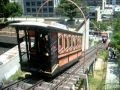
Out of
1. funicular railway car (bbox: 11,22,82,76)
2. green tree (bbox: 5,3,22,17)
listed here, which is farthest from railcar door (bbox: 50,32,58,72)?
green tree (bbox: 5,3,22,17)

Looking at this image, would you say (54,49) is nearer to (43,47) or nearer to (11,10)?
(43,47)

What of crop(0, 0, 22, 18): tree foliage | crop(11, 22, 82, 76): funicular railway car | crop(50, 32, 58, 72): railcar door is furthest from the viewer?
crop(0, 0, 22, 18): tree foliage

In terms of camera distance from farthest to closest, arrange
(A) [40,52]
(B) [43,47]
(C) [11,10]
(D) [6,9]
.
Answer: (C) [11,10] < (D) [6,9] < (A) [40,52] < (B) [43,47]

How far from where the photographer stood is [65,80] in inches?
650

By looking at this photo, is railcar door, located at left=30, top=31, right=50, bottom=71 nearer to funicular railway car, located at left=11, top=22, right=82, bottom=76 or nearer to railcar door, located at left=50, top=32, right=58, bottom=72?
funicular railway car, located at left=11, top=22, right=82, bottom=76

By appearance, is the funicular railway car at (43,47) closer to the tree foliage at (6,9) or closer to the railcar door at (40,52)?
the railcar door at (40,52)

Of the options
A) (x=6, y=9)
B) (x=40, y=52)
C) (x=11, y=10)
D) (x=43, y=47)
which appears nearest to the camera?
(x=43, y=47)

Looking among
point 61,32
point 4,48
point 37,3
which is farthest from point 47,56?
point 37,3

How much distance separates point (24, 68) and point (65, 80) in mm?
2351

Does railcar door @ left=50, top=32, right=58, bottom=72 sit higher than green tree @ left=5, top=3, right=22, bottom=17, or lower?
lower

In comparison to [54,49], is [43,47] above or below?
above

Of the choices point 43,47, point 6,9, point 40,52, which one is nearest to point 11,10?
point 6,9

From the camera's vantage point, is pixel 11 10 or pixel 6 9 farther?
pixel 11 10

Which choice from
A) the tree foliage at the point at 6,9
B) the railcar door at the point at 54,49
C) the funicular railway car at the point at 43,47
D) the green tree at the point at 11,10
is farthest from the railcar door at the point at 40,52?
the green tree at the point at 11,10
